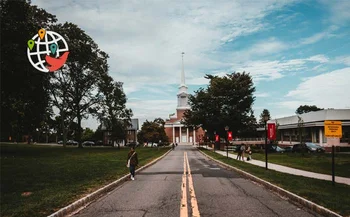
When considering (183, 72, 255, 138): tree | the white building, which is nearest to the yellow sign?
the white building

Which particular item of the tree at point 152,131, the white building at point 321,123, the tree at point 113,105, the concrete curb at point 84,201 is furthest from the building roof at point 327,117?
the tree at point 152,131

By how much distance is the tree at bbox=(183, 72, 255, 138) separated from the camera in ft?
196

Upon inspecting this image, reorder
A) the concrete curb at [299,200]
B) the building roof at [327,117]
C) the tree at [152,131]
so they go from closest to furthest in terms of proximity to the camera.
Result: the concrete curb at [299,200] → the building roof at [327,117] → the tree at [152,131]

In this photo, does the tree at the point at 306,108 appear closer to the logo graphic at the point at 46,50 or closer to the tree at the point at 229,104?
the tree at the point at 229,104

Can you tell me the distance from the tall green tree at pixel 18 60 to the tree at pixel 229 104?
3431 centimetres

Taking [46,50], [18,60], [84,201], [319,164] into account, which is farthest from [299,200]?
[18,60]

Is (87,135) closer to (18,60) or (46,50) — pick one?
(18,60)

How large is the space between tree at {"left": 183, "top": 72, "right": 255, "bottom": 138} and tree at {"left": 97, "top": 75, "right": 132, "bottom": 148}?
1413 cm

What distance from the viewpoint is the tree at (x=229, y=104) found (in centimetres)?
5982

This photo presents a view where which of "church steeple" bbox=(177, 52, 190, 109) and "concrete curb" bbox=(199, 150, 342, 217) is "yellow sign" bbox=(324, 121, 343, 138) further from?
"church steeple" bbox=(177, 52, 190, 109)

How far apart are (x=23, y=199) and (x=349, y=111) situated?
4885 cm

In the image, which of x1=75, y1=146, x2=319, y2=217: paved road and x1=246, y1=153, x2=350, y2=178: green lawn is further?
x1=246, y1=153, x2=350, y2=178: green lawn

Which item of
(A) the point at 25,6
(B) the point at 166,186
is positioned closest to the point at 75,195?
(B) the point at 166,186

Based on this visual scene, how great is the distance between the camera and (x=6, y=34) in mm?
25750
